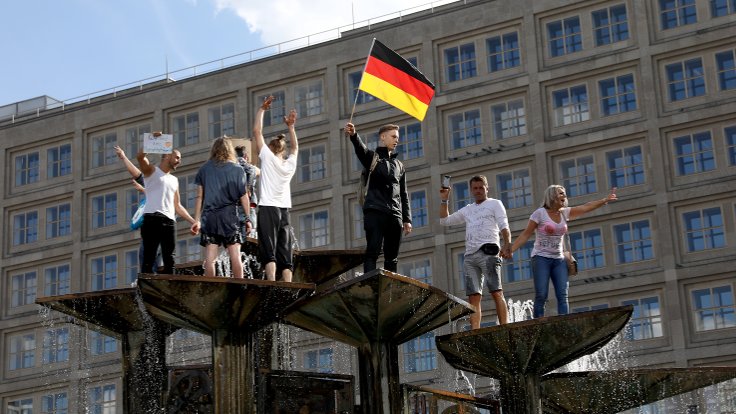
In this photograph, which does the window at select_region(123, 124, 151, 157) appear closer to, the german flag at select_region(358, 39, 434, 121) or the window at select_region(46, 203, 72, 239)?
the window at select_region(46, 203, 72, 239)

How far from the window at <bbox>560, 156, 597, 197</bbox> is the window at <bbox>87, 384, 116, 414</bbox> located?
22.0 metres

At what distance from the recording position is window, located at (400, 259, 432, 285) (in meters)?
55.8

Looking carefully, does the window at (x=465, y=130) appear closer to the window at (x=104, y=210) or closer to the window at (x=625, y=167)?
the window at (x=625, y=167)

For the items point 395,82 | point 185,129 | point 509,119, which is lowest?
point 395,82

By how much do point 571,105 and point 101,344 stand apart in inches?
933

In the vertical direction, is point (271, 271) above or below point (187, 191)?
below

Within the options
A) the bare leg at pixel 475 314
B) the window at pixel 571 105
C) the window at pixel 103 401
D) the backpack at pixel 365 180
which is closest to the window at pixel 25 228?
the window at pixel 103 401

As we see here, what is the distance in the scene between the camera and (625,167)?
52906mm

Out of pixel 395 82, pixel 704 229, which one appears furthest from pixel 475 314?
pixel 704 229

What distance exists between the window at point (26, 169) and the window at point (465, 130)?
21.7 meters

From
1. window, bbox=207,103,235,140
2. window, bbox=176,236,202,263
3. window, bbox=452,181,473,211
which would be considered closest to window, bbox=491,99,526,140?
window, bbox=452,181,473,211

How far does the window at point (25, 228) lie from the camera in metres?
65.6

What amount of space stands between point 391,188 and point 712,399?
35.1 metres

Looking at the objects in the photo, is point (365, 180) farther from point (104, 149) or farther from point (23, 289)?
point (23, 289)
